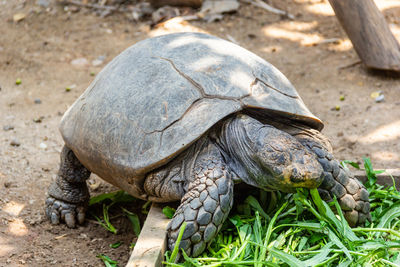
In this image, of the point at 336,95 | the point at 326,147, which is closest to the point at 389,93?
the point at 336,95

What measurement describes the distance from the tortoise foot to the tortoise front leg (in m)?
1.33

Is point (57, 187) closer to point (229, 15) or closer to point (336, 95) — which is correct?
point (336, 95)

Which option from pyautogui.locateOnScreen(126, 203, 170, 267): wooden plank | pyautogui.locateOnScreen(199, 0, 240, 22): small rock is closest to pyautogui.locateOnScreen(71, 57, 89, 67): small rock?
pyautogui.locateOnScreen(199, 0, 240, 22): small rock

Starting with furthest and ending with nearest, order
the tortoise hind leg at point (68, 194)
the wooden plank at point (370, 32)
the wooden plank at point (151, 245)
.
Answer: the wooden plank at point (370, 32) → the tortoise hind leg at point (68, 194) → the wooden plank at point (151, 245)

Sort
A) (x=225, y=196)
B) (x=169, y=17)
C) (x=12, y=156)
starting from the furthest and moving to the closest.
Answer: (x=169, y=17)
(x=12, y=156)
(x=225, y=196)

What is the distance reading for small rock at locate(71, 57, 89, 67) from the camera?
7031 mm

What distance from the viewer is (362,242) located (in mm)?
2980

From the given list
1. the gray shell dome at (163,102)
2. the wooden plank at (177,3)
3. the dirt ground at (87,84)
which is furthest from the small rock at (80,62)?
the gray shell dome at (163,102)

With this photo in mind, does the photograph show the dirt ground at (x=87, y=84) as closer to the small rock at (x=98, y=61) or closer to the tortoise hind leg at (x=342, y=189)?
the small rock at (x=98, y=61)

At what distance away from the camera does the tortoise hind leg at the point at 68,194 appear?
4.00m

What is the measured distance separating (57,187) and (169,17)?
14.2ft

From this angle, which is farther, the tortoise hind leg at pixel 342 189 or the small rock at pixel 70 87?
the small rock at pixel 70 87

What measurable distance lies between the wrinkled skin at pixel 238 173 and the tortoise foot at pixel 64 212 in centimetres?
92

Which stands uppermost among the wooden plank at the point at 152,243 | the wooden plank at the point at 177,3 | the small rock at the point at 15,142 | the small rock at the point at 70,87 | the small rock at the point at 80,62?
the wooden plank at the point at 152,243
